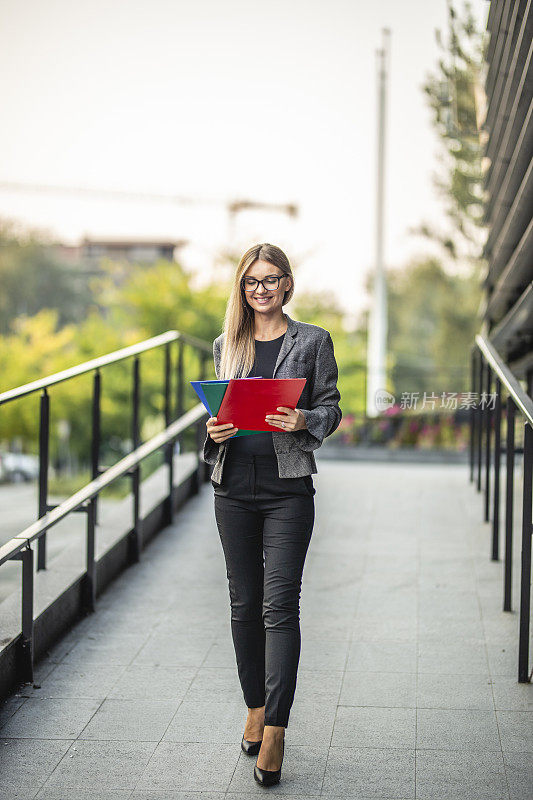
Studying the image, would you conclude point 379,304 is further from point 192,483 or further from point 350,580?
point 350,580

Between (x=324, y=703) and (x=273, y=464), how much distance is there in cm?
106

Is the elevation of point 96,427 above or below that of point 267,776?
above

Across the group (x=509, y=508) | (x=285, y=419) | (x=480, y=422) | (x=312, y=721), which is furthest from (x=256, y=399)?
(x=480, y=422)

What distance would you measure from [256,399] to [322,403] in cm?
29

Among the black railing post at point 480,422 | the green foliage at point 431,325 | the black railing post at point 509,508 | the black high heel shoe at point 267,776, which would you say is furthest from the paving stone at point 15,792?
the green foliage at point 431,325

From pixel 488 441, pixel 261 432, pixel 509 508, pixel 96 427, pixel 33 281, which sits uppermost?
pixel 33 281

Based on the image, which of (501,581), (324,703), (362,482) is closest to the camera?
(324,703)

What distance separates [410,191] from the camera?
2905 centimetres

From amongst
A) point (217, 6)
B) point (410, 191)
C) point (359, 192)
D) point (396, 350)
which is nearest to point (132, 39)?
point (217, 6)

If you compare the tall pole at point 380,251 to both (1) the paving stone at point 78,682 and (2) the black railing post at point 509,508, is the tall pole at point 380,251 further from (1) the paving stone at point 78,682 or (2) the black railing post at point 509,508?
(1) the paving stone at point 78,682

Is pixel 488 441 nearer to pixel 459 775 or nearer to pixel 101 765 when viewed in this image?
pixel 459 775

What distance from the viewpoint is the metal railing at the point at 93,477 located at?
396cm

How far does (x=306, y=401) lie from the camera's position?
3.35 metres

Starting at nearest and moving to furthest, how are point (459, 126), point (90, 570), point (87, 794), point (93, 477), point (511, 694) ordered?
point (87, 794) → point (511, 694) → point (90, 570) → point (93, 477) → point (459, 126)
